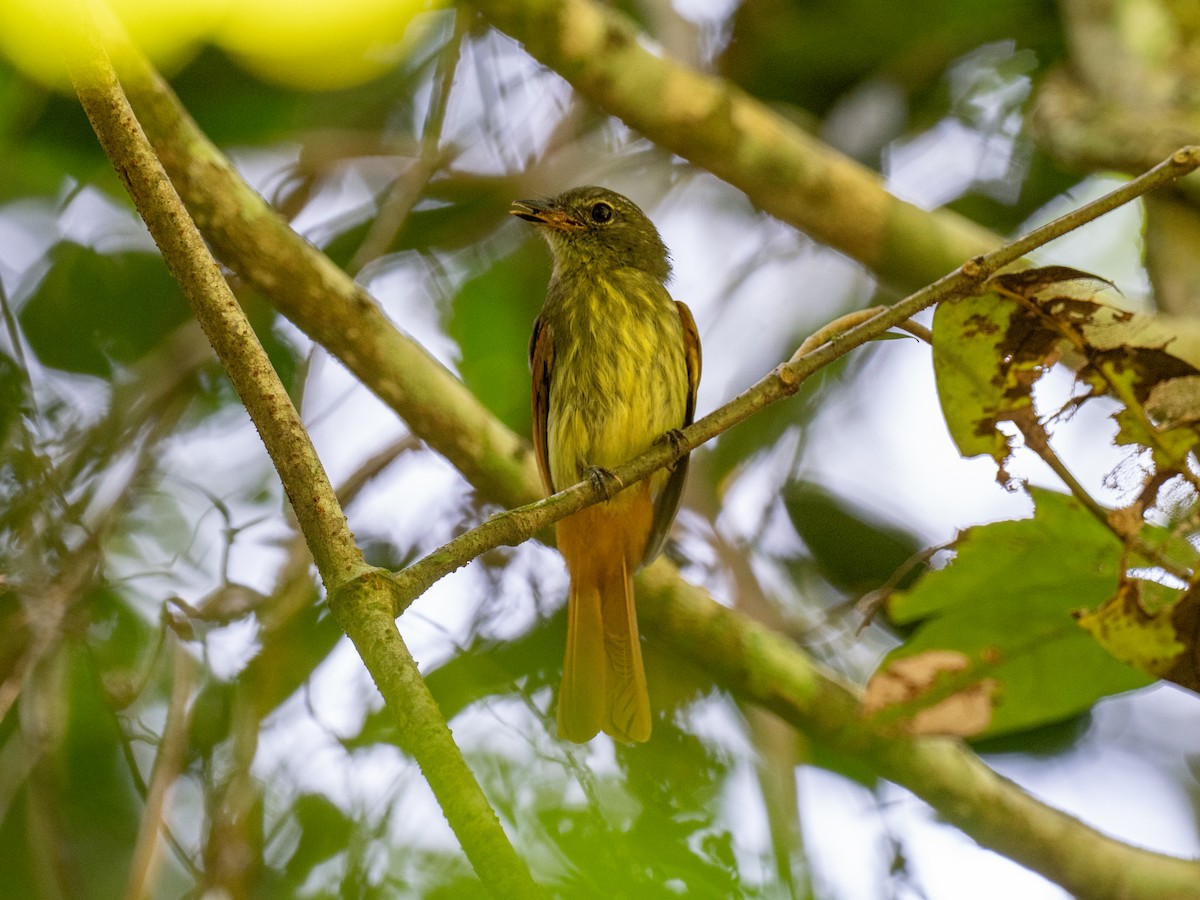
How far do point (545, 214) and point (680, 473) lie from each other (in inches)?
36.0

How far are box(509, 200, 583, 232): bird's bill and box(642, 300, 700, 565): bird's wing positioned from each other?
0.43 meters

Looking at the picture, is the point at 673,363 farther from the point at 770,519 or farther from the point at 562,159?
the point at 562,159

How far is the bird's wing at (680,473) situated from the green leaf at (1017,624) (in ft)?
4.41

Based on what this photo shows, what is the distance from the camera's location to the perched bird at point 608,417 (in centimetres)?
337

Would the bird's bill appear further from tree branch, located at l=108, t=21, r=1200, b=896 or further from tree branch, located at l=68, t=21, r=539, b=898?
tree branch, located at l=68, t=21, r=539, b=898

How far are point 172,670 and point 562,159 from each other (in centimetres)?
232

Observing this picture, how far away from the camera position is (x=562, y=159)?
4.56 m

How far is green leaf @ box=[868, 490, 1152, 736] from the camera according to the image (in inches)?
78.7

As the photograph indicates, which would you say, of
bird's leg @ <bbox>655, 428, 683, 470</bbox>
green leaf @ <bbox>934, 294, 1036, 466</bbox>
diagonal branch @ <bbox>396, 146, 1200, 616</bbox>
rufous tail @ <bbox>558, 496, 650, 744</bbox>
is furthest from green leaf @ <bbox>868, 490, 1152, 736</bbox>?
rufous tail @ <bbox>558, 496, 650, 744</bbox>

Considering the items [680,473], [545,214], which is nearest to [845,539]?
[680,473]

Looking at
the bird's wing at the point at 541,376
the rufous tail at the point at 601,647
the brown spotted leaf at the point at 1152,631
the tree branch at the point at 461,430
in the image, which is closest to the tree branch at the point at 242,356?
the tree branch at the point at 461,430

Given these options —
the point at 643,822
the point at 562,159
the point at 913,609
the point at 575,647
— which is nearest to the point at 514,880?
the point at 643,822

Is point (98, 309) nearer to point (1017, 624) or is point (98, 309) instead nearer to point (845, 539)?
point (845, 539)

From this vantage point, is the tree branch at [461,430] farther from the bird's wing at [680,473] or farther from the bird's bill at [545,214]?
the bird's bill at [545,214]
